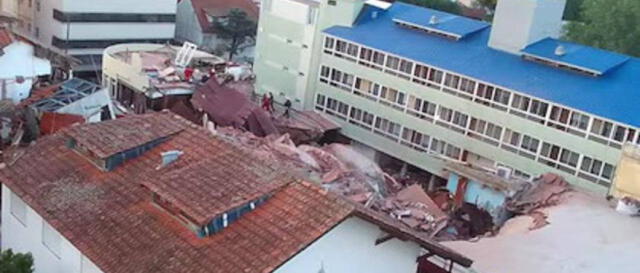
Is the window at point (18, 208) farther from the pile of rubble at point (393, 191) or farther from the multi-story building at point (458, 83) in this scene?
the multi-story building at point (458, 83)

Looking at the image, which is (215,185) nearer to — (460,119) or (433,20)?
(460,119)

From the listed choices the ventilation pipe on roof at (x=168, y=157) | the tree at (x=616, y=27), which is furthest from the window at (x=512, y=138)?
the tree at (x=616, y=27)

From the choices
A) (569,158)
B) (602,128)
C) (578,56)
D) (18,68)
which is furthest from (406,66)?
(18,68)

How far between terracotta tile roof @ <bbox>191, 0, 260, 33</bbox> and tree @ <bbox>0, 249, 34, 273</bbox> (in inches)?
1746

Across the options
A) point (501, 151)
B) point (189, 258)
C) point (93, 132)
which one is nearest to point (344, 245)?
point (189, 258)

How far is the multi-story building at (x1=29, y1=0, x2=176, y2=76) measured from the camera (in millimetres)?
49094

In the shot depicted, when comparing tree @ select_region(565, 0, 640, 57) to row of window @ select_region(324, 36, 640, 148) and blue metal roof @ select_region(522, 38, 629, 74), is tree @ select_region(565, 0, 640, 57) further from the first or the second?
row of window @ select_region(324, 36, 640, 148)

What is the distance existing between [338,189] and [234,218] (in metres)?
11.0

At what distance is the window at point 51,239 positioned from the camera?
1600 cm

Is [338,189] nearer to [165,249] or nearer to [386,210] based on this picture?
[386,210]

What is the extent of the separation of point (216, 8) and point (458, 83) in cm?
2958

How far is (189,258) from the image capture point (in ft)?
44.5

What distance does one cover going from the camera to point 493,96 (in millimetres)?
33438

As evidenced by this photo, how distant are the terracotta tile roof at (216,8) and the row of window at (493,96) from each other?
20.9 meters
